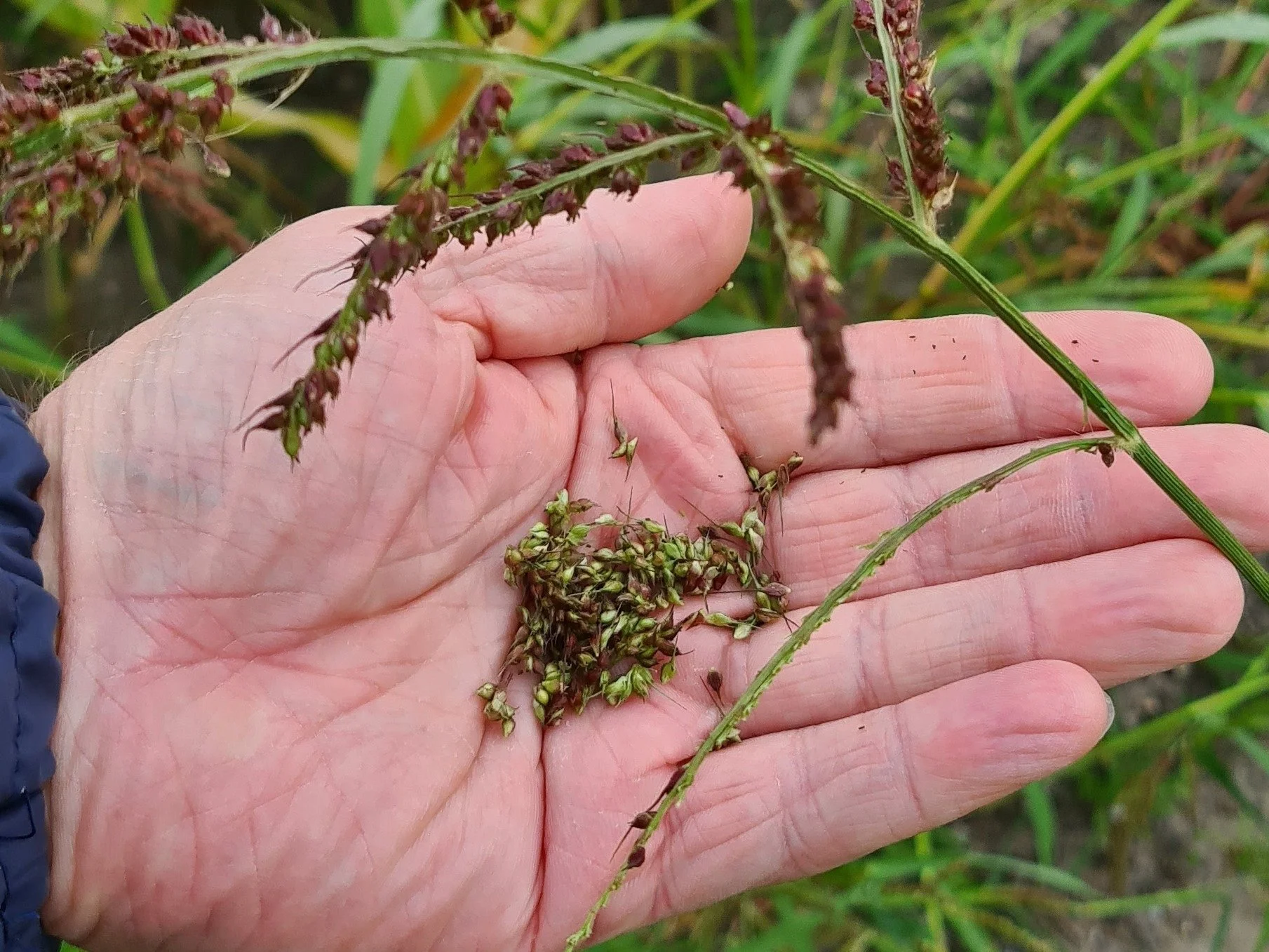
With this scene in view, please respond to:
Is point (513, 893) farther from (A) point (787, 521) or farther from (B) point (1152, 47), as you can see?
(B) point (1152, 47)

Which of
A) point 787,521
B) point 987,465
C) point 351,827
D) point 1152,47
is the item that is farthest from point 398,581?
point 1152,47

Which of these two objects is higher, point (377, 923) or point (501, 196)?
point (501, 196)

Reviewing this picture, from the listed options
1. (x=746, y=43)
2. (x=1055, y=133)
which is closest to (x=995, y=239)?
(x=1055, y=133)

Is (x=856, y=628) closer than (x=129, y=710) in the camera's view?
No

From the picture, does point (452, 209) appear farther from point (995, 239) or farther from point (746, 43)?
point (995, 239)

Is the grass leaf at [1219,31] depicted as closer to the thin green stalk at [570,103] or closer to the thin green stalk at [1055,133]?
the thin green stalk at [1055,133]

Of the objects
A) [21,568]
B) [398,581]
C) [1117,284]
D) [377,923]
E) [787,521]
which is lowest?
[377,923]
